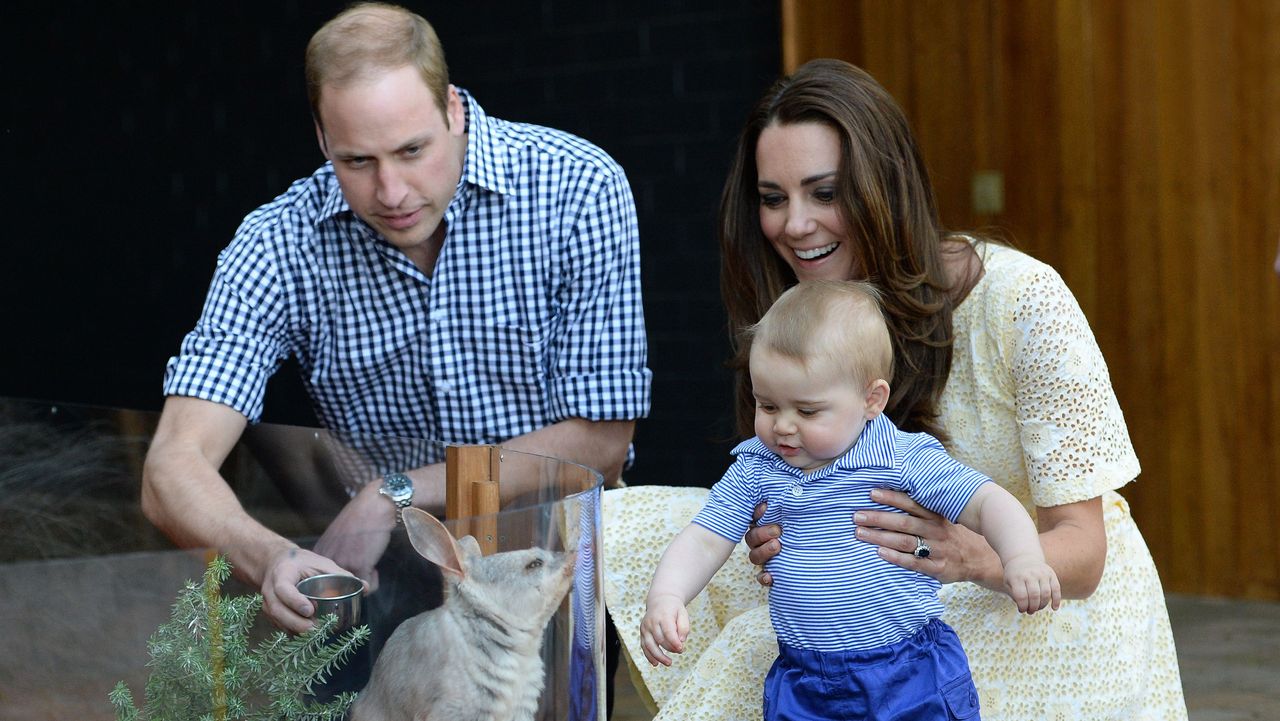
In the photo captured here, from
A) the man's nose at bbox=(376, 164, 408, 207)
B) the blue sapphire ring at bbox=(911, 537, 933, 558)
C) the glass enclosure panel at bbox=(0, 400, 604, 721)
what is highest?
the man's nose at bbox=(376, 164, 408, 207)

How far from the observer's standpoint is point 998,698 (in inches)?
A: 77.4

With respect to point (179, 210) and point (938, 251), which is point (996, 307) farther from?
point (179, 210)

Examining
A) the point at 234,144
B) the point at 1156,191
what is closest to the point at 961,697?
the point at 1156,191

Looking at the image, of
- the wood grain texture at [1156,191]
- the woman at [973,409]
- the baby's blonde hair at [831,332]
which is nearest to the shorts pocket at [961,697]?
the woman at [973,409]

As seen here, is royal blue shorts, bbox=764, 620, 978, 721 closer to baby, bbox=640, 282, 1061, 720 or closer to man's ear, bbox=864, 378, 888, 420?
baby, bbox=640, 282, 1061, 720

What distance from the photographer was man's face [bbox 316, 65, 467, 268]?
2340mm

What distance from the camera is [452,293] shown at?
263 centimetres

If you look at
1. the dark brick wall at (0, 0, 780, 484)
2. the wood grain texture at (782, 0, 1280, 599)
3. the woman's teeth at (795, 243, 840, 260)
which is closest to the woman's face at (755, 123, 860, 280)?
the woman's teeth at (795, 243, 840, 260)

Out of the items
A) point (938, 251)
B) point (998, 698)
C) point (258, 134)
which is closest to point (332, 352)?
point (938, 251)

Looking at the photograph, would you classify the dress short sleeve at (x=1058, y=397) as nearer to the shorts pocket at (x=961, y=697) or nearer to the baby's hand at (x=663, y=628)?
the shorts pocket at (x=961, y=697)

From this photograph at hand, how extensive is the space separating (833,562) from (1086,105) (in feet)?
8.48

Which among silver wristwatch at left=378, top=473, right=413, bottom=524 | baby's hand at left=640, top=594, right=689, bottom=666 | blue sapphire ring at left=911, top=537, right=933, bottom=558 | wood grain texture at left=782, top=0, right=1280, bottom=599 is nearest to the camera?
silver wristwatch at left=378, top=473, right=413, bottom=524

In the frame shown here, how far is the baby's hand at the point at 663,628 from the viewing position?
5.51ft

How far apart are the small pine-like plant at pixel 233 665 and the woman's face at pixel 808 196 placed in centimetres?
97
